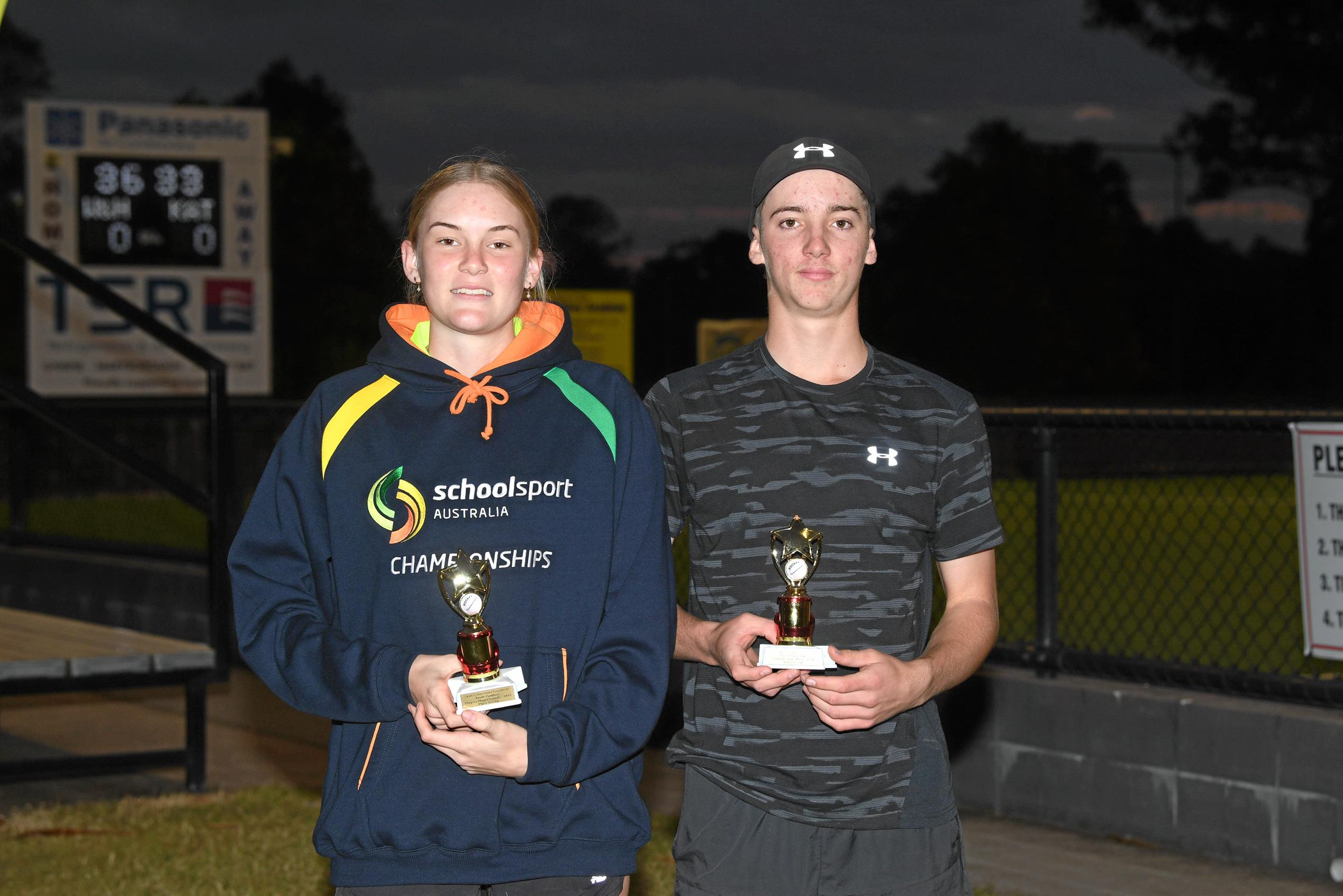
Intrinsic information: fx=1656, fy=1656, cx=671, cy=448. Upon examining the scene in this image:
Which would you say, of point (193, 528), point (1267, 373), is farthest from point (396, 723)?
point (1267, 373)

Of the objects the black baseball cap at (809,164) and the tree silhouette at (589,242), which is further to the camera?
the tree silhouette at (589,242)

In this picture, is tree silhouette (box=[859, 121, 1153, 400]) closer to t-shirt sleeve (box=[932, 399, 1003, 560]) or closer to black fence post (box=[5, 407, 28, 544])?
black fence post (box=[5, 407, 28, 544])

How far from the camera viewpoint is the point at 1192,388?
3253 cm

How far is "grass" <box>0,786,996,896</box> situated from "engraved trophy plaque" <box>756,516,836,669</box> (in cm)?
Answer: 279

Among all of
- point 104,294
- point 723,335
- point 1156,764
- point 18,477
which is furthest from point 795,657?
point 723,335

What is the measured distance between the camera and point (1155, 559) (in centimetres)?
1466

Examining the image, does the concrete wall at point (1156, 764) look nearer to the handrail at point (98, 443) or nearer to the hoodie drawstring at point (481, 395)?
the handrail at point (98, 443)

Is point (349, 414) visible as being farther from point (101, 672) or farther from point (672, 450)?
point (101, 672)

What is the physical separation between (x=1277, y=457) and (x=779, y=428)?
18340mm

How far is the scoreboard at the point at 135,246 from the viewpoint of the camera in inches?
580

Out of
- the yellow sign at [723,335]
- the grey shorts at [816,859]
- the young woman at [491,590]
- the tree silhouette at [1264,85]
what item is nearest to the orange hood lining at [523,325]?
the young woman at [491,590]

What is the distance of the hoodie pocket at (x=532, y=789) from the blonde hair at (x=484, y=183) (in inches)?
27.4

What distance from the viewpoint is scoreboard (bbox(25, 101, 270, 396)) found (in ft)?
48.3

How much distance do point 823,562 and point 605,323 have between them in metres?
12.0
